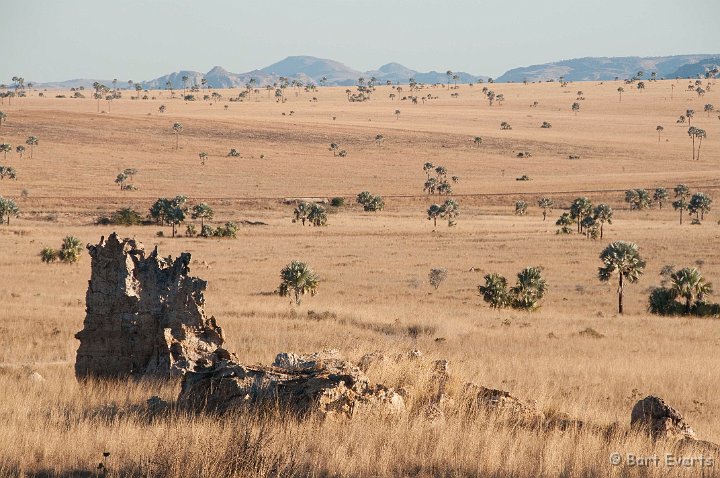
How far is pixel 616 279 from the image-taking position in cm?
5666

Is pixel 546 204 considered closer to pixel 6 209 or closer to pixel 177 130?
pixel 6 209

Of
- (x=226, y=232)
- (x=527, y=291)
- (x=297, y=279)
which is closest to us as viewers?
(x=297, y=279)

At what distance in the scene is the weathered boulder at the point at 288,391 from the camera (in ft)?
30.8

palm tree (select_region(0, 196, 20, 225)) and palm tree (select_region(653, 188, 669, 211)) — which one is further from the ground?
palm tree (select_region(653, 188, 669, 211))

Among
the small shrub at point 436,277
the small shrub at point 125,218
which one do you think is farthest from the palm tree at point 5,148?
the small shrub at point 436,277

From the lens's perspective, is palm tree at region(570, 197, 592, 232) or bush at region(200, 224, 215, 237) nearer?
bush at region(200, 224, 215, 237)

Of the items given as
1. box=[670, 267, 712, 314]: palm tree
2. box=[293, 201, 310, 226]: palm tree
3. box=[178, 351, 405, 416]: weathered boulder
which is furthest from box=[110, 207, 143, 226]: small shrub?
box=[178, 351, 405, 416]: weathered boulder

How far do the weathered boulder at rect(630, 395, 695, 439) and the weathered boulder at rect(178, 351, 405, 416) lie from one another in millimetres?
3170

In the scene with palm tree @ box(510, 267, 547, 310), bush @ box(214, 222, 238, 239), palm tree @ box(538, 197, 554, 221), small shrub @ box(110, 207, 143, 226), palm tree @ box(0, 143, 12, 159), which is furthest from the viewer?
palm tree @ box(0, 143, 12, 159)

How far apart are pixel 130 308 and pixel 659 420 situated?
29.1 ft

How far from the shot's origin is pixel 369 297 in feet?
155

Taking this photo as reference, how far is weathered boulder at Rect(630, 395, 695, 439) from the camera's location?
991cm

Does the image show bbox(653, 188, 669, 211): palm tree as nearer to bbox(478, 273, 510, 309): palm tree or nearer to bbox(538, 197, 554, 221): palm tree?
bbox(538, 197, 554, 221): palm tree

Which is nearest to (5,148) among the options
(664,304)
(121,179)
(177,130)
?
(121,179)
